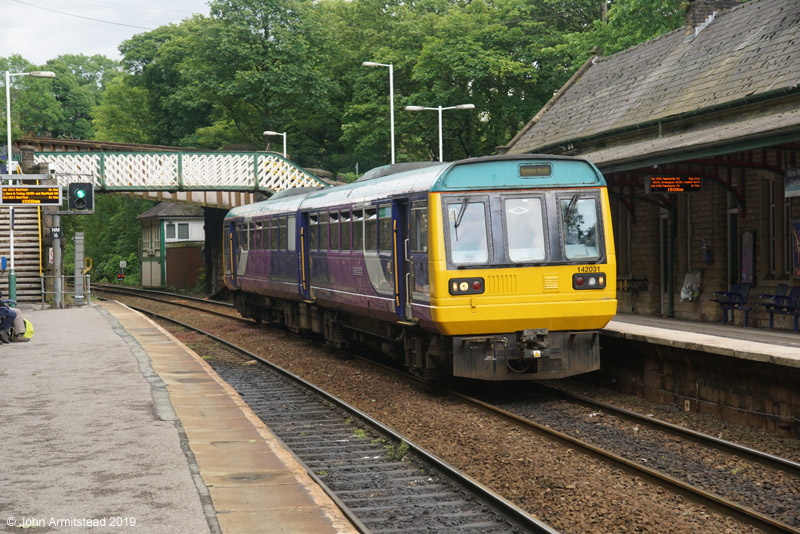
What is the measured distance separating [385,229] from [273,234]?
8.07m

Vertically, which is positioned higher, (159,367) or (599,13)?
(599,13)

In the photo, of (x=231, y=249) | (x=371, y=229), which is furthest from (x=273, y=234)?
(x=371, y=229)

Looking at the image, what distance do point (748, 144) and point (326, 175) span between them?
121ft

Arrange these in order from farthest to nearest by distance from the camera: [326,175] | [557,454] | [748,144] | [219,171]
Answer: [326,175] < [219,171] < [748,144] < [557,454]

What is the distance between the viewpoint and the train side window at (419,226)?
1255 cm

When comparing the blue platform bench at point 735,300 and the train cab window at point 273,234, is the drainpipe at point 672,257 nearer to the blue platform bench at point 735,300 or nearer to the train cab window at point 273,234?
the blue platform bench at point 735,300

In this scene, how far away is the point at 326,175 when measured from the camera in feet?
164

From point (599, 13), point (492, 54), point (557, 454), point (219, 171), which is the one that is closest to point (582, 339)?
point (557, 454)

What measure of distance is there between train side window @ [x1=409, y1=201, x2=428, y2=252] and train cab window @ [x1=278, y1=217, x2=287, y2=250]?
7.99 metres

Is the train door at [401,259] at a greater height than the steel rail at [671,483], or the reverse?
the train door at [401,259]

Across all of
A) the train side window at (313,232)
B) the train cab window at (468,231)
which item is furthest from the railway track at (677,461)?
the train side window at (313,232)

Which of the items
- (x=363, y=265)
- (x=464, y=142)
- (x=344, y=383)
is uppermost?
(x=464, y=142)

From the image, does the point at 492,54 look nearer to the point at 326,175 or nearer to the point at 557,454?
the point at 326,175

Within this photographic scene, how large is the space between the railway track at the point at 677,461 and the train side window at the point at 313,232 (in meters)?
6.83
